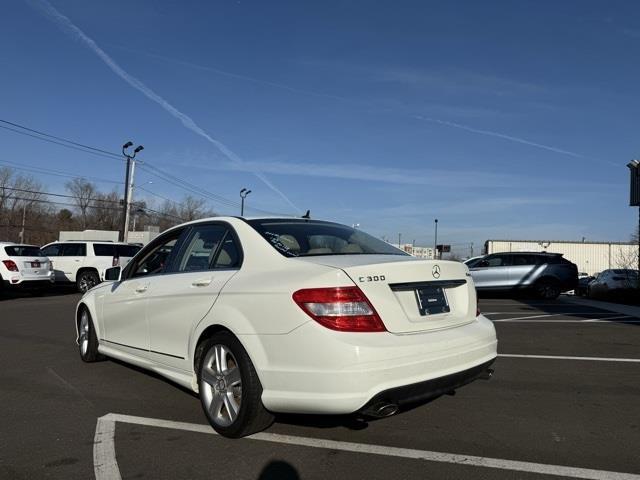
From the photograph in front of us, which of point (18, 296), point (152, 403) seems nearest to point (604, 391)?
point (152, 403)

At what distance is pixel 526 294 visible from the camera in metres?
18.8

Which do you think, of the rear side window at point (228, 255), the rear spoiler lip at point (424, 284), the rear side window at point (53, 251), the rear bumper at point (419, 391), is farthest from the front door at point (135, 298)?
the rear side window at point (53, 251)

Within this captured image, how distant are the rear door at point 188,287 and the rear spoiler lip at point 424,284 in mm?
1216

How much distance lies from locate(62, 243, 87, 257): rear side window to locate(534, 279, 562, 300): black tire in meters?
15.1

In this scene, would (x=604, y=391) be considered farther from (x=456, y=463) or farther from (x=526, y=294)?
(x=526, y=294)

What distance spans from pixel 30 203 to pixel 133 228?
1430 cm

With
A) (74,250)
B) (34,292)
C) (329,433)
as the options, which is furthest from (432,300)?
(34,292)

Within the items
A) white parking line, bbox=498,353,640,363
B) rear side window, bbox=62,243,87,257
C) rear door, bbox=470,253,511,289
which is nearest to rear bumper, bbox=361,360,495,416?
white parking line, bbox=498,353,640,363

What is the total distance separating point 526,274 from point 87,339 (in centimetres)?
1488

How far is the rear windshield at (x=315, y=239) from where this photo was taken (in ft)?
13.9

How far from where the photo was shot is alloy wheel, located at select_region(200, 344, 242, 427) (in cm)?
393

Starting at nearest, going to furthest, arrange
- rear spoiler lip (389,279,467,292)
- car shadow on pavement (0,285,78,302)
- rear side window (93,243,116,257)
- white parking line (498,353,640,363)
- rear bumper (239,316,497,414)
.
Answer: rear bumper (239,316,497,414), rear spoiler lip (389,279,467,292), white parking line (498,353,640,363), car shadow on pavement (0,285,78,302), rear side window (93,243,116,257)

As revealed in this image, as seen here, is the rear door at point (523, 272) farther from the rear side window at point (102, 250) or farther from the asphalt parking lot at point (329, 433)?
the rear side window at point (102, 250)

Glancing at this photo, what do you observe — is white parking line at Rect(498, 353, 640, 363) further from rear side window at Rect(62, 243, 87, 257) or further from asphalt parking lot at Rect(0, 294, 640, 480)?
rear side window at Rect(62, 243, 87, 257)
